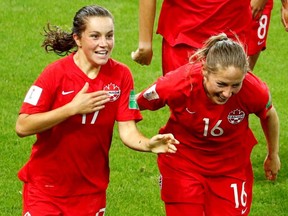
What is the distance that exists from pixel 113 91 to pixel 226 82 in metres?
0.74

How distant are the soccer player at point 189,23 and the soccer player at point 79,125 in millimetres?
864

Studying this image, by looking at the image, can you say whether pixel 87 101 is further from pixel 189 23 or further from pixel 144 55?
pixel 189 23

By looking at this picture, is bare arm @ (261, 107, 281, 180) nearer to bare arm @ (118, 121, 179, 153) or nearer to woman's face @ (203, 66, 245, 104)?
woman's face @ (203, 66, 245, 104)

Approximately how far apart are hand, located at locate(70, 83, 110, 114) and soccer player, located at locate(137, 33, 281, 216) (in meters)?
0.57

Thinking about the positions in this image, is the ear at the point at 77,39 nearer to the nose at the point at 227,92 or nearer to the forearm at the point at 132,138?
the forearm at the point at 132,138

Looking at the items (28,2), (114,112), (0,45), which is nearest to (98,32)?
(114,112)

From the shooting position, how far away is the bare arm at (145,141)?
6648mm

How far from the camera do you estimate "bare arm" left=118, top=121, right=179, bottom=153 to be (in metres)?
6.65

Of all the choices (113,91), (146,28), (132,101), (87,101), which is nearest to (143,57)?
(146,28)

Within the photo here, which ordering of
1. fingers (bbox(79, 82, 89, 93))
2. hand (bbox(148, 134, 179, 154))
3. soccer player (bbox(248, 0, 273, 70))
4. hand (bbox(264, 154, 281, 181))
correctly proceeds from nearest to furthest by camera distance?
hand (bbox(148, 134, 179, 154)) → fingers (bbox(79, 82, 89, 93)) → hand (bbox(264, 154, 281, 181)) → soccer player (bbox(248, 0, 273, 70))

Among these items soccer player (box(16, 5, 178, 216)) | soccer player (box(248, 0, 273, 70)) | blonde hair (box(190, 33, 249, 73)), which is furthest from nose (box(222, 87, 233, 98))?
soccer player (box(248, 0, 273, 70))

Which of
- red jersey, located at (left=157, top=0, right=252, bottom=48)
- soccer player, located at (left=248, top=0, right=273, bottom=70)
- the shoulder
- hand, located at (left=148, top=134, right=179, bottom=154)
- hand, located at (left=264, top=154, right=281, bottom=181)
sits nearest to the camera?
hand, located at (left=148, top=134, right=179, bottom=154)

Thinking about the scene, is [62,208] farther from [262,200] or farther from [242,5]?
[262,200]

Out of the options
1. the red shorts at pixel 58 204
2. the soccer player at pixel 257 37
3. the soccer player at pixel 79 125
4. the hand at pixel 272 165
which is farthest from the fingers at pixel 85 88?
the soccer player at pixel 257 37
